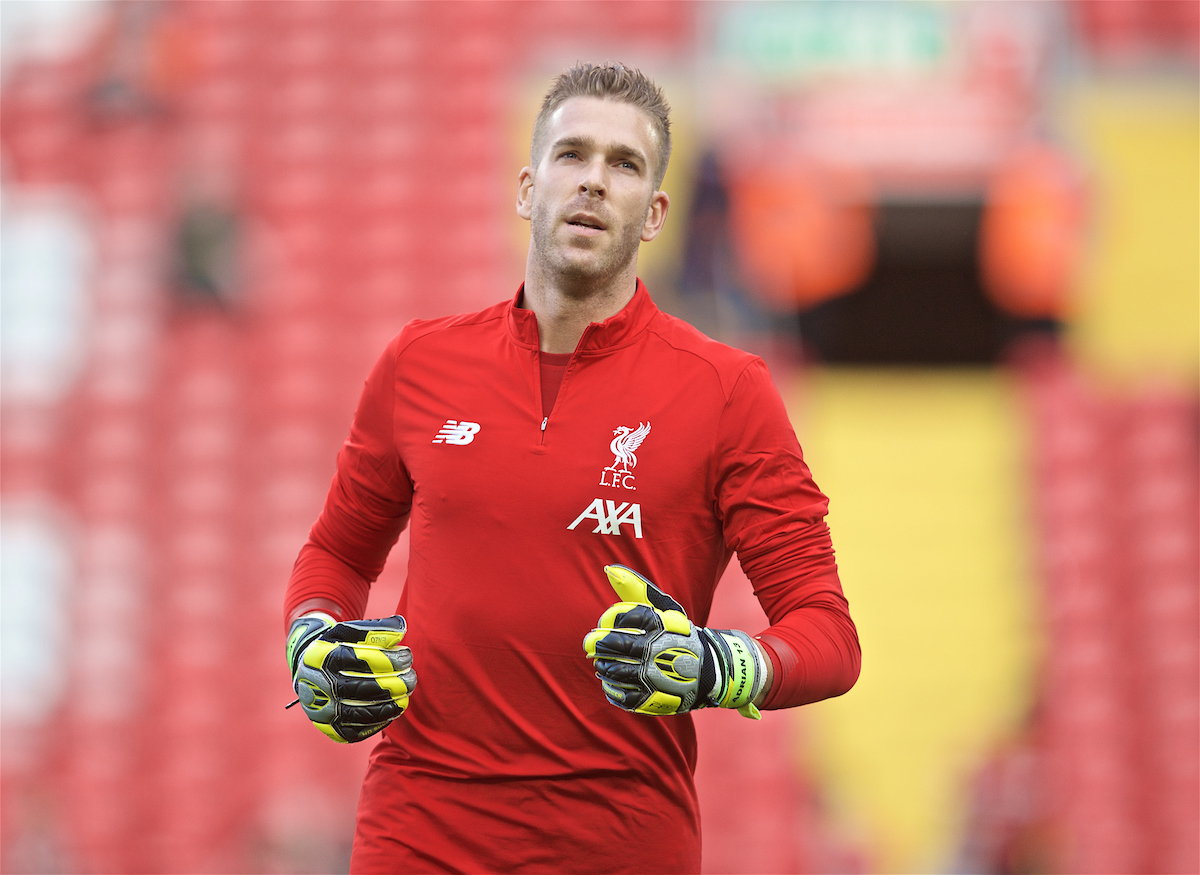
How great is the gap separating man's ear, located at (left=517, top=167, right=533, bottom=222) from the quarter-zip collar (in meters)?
0.14

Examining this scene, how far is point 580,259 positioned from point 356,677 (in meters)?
0.63

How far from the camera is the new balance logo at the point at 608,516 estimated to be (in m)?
1.53

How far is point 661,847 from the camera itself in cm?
153

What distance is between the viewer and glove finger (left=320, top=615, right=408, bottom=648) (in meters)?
1.45

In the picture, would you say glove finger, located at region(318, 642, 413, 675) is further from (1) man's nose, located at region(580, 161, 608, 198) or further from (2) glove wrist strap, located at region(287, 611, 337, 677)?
(1) man's nose, located at region(580, 161, 608, 198)

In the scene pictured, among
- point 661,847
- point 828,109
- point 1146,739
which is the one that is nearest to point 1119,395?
point 1146,739

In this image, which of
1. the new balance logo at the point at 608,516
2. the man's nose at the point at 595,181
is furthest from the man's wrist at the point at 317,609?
the man's nose at the point at 595,181

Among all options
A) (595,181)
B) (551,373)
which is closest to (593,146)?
(595,181)

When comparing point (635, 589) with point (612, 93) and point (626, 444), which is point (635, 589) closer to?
point (626, 444)

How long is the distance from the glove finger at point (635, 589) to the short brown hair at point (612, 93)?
61 centimetres

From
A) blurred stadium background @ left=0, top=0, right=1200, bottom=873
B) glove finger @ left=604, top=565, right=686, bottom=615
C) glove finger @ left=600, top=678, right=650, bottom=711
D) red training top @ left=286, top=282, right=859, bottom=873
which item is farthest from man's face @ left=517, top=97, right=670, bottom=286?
blurred stadium background @ left=0, top=0, right=1200, bottom=873

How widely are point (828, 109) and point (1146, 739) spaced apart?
3.08m

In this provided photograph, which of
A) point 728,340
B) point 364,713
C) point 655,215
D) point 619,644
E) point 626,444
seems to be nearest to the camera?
point 619,644

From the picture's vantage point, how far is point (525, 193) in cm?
180
